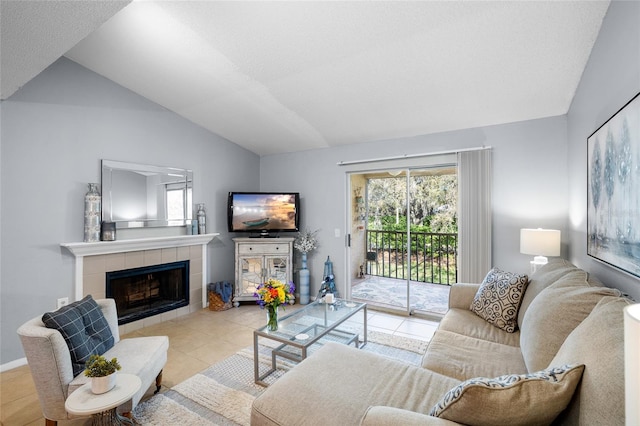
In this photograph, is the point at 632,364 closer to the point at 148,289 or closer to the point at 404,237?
the point at 404,237

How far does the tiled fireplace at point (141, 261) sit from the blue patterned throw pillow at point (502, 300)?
3420 mm

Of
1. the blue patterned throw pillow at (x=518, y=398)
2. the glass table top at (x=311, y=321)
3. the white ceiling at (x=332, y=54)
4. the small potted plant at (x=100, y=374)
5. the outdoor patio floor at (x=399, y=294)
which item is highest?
the white ceiling at (x=332, y=54)

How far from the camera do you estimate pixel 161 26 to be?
7.88ft

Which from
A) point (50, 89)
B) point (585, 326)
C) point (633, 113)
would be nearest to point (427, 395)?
point (585, 326)

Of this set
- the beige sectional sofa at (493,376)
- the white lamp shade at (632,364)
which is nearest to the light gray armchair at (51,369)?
the beige sectional sofa at (493,376)

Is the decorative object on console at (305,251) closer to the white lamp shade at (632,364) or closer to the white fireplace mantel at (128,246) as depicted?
the white fireplace mantel at (128,246)

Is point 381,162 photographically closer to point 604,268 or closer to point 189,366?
point 604,268

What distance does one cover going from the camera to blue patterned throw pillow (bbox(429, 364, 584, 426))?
0.89 metres

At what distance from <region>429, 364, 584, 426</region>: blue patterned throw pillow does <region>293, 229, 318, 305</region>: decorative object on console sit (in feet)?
11.8

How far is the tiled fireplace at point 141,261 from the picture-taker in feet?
9.94

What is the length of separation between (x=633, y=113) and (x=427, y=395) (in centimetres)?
172

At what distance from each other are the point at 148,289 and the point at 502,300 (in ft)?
12.9

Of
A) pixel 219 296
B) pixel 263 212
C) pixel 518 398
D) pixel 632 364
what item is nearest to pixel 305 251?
pixel 263 212

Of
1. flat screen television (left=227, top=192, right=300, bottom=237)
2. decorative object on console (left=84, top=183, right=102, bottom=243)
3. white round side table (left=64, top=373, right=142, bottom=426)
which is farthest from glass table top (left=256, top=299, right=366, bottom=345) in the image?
decorative object on console (left=84, top=183, right=102, bottom=243)
